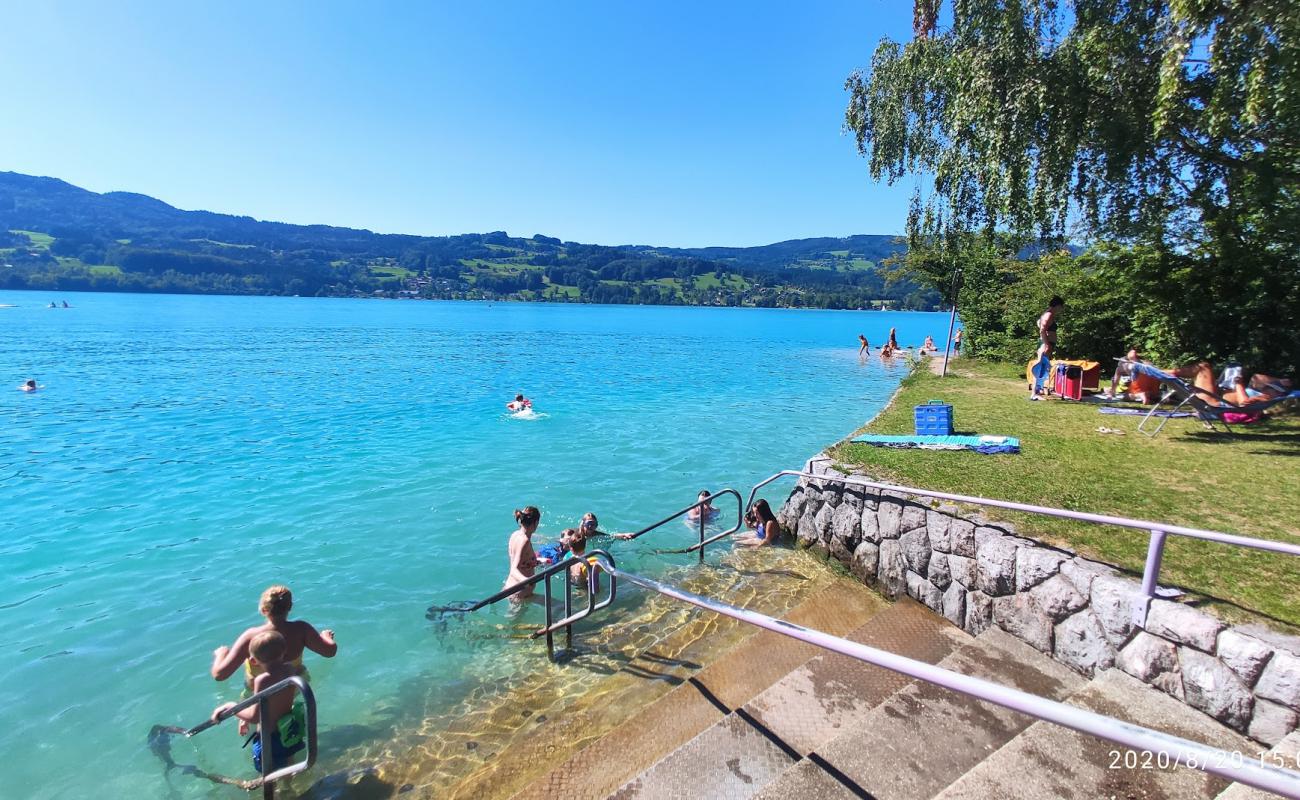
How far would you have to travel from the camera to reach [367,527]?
35.3 feet

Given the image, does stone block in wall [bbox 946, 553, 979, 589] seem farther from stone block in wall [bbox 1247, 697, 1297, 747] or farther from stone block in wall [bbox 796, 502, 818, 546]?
stone block in wall [bbox 796, 502, 818, 546]

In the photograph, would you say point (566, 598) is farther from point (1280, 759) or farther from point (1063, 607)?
point (1280, 759)

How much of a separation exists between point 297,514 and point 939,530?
36.2 feet

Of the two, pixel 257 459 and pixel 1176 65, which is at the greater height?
pixel 1176 65

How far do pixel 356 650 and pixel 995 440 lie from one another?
31.3 ft

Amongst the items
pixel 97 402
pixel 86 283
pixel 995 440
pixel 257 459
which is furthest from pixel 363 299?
pixel 995 440

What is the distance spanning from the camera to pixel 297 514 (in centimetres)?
1141

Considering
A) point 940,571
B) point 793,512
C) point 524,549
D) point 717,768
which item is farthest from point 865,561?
point 717,768

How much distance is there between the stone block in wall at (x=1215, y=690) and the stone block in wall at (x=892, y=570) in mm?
2995

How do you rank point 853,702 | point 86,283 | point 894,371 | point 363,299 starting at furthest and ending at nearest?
point 363,299 < point 86,283 < point 894,371 < point 853,702

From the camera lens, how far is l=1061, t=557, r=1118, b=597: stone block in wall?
4879mm

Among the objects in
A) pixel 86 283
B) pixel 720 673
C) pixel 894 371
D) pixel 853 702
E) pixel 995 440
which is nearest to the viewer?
pixel 853 702

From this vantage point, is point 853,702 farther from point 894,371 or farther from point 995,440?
point 894,371

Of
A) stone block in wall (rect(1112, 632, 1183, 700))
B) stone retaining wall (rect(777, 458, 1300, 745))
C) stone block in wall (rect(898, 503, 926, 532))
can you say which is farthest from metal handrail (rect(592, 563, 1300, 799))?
stone block in wall (rect(898, 503, 926, 532))
